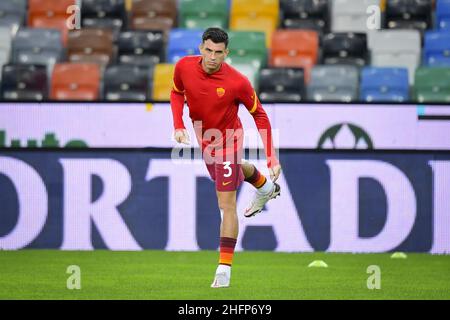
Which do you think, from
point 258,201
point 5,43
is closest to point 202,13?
point 5,43

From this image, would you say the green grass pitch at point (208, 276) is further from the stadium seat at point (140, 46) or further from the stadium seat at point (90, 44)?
the stadium seat at point (90, 44)

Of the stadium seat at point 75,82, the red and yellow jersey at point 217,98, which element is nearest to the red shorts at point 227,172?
the red and yellow jersey at point 217,98

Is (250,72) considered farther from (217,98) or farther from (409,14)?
(217,98)

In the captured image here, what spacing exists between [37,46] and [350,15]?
410 cm

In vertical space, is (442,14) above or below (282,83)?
above

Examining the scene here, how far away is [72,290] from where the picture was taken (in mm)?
8883

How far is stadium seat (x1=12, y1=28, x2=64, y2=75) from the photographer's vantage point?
15245mm

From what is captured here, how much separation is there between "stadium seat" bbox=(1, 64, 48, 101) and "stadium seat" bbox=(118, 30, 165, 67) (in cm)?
139

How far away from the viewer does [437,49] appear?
15.3m

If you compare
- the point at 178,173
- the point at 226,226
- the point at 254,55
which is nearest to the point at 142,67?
the point at 254,55

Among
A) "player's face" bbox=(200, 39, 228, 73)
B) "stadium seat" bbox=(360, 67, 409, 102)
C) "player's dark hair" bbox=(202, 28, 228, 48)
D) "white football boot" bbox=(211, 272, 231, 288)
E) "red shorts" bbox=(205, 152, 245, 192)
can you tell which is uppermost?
"player's dark hair" bbox=(202, 28, 228, 48)

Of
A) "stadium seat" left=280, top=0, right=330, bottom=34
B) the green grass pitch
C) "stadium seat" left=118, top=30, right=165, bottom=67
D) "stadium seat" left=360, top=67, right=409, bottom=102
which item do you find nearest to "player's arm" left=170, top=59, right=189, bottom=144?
the green grass pitch

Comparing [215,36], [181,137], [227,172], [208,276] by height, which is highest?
[215,36]

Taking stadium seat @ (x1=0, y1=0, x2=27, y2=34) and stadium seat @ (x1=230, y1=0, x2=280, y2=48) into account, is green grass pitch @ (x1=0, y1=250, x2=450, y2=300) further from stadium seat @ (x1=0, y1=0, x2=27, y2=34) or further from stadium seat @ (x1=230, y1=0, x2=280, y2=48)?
stadium seat @ (x1=0, y1=0, x2=27, y2=34)
